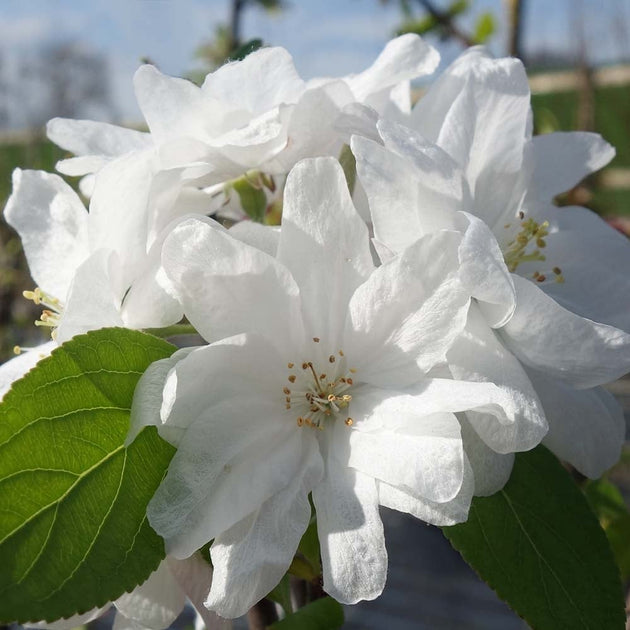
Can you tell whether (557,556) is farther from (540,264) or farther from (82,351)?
(82,351)

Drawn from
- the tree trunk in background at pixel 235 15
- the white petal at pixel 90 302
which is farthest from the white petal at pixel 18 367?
the tree trunk in background at pixel 235 15

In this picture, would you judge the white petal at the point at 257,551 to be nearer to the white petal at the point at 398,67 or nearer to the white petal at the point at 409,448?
the white petal at the point at 409,448

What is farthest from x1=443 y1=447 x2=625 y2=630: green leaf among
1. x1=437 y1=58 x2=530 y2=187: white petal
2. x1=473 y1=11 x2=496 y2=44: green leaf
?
x1=473 y1=11 x2=496 y2=44: green leaf

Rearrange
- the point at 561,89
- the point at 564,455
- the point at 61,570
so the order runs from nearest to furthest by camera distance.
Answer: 1. the point at 61,570
2. the point at 564,455
3. the point at 561,89

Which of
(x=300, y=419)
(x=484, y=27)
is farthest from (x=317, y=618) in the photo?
(x=484, y=27)

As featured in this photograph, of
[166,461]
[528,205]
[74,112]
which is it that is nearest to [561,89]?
[74,112]

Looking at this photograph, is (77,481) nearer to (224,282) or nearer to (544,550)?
(224,282)
